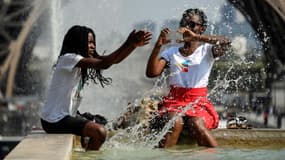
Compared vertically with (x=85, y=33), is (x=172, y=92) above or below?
below

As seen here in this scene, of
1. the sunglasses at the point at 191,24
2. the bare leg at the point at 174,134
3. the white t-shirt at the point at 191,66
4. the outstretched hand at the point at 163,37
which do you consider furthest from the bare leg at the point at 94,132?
the sunglasses at the point at 191,24

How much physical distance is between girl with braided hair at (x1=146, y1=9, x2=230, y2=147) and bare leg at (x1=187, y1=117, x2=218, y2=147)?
0.14 ft

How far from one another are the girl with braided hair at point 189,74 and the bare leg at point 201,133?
44 millimetres

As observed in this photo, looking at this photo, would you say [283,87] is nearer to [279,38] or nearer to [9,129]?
[279,38]

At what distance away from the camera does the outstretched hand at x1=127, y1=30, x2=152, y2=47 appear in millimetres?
6391

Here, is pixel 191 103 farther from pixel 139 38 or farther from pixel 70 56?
pixel 139 38

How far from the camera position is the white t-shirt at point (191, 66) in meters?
7.87

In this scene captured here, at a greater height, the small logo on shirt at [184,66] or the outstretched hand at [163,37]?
the outstretched hand at [163,37]

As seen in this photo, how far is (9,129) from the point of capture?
2444cm

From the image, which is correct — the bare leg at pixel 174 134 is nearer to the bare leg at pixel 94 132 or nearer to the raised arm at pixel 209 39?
the raised arm at pixel 209 39

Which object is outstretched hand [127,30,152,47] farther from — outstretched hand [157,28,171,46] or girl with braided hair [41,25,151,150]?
outstretched hand [157,28,171,46]

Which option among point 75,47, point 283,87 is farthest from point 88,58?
point 283,87

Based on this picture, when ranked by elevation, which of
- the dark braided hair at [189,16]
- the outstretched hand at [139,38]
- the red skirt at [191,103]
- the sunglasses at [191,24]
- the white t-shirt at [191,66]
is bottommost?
the red skirt at [191,103]

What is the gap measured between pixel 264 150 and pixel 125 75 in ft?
65.2
